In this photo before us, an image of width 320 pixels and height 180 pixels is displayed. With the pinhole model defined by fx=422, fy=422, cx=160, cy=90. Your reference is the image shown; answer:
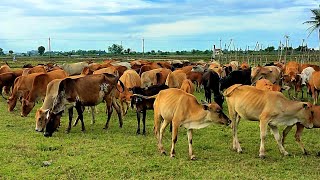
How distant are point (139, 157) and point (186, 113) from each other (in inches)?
54.1

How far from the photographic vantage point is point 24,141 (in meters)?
10.7

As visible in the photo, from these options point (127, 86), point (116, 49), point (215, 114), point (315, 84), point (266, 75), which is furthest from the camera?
point (116, 49)

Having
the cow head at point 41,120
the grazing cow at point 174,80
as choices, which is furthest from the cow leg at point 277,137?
the grazing cow at point 174,80

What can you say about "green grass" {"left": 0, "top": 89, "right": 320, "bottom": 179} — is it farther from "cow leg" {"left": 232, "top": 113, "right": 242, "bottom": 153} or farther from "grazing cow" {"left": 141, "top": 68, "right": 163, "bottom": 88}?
"grazing cow" {"left": 141, "top": 68, "right": 163, "bottom": 88}

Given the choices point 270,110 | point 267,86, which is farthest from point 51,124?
point 267,86

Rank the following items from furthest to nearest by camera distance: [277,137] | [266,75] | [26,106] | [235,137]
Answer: [266,75]
[26,106]
[235,137]
[277,137]

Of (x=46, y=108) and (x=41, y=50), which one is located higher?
(x=41, y=50)

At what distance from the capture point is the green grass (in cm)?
779

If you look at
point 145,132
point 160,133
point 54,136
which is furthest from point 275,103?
point 54,136

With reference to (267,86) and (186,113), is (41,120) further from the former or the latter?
(267,86)

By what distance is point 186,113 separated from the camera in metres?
9.05

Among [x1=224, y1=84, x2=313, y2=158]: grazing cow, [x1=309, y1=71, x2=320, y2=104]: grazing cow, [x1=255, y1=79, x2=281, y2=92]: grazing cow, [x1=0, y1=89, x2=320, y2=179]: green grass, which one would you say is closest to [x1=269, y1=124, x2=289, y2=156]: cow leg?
[x1=224, y1=84, x2=313, y2=158]: grazing cow

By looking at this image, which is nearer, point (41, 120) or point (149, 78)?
point (41, 120)

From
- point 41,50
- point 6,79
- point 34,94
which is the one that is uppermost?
point 41,50
